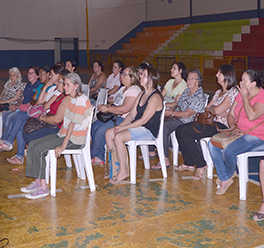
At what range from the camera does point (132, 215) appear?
3248 mm

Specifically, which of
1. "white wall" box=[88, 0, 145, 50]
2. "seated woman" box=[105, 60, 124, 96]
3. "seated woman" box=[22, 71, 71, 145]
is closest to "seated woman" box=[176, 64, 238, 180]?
"seated woman" box=[22, 71, 71, 145]

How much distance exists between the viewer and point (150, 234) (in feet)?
9.51

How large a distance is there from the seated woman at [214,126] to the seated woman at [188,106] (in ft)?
0.57

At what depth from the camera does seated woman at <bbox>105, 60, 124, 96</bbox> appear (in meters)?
6.55

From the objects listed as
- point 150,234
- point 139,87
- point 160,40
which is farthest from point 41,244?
point 160,40

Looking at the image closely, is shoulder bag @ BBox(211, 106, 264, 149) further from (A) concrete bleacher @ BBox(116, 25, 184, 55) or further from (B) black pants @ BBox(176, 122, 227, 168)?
(A) concrete bleacher @ BBox(116, 25, 184, 55)

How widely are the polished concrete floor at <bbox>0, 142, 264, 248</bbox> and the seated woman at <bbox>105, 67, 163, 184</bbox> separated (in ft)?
1.25

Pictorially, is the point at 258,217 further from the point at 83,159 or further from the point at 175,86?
the point at 175,86

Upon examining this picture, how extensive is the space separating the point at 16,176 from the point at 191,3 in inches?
597

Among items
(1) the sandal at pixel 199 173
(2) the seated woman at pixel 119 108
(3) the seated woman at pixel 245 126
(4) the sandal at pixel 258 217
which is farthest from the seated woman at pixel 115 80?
(4) the sandal at pixel 258 217

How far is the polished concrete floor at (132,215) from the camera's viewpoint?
2.81 meters

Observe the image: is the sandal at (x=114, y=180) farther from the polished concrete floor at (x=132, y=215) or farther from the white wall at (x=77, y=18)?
the white wall at (x=77, y=18)

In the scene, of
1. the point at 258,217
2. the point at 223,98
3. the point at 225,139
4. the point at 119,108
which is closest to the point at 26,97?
the point at 119,108

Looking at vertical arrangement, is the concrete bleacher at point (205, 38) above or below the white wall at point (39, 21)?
below
